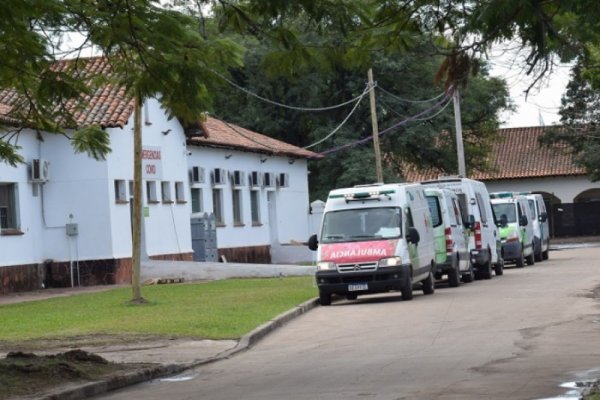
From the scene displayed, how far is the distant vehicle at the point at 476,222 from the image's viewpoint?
122 feet

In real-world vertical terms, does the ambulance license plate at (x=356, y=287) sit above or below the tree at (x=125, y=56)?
below

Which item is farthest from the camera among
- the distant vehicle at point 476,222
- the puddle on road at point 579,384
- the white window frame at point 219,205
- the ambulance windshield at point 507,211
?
the white window frame at point 219,205

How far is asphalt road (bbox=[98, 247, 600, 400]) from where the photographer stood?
1418 cm

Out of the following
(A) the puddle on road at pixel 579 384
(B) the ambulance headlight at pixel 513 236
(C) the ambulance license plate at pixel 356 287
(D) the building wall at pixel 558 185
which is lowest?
(A) the puddle on road at pixel 579 384

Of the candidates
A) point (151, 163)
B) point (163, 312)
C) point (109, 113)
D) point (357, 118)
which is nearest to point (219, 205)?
point (151, 163)

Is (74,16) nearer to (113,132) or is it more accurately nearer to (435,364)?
(435,364)

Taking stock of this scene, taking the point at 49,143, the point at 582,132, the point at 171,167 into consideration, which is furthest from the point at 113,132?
the point at 582,132

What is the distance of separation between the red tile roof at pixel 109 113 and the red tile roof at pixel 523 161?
20.9 m

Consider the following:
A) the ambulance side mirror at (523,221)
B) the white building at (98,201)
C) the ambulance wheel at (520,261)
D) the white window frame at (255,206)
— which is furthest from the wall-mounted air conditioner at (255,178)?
the ambulance side mirror at (523,221)

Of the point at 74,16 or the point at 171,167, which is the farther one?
the point at 171,167

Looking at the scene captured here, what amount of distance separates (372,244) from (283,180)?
1173 inches

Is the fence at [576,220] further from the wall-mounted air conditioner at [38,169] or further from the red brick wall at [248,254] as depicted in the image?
the wall-mounted air conditioner at [38,169]

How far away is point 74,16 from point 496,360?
6.32 m

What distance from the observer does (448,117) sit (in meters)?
66.7
